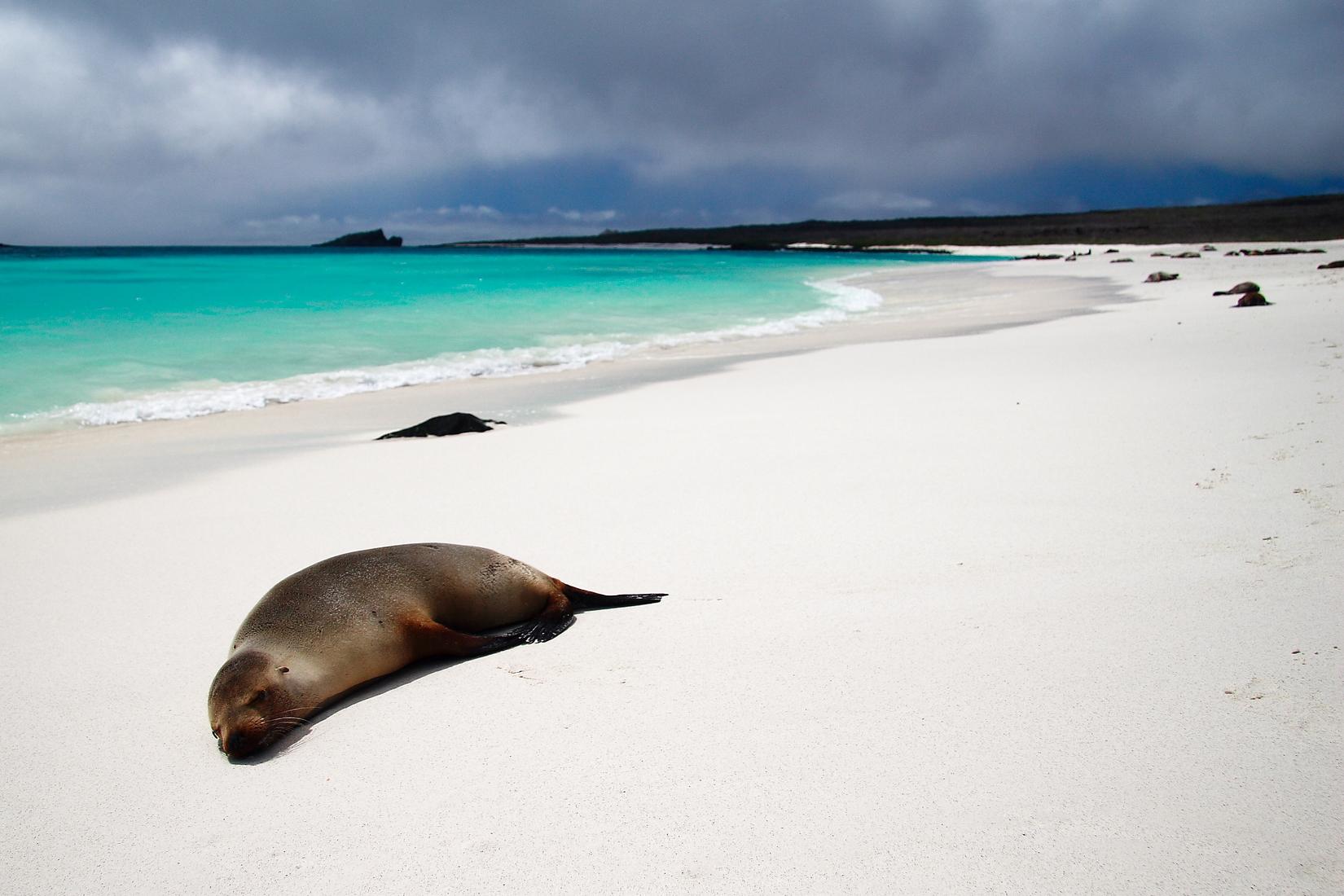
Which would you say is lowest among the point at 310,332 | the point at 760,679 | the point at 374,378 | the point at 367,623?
the point at 760,679

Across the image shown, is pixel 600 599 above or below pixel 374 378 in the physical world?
below

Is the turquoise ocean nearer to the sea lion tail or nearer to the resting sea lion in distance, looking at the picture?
the resting sea lion in distance

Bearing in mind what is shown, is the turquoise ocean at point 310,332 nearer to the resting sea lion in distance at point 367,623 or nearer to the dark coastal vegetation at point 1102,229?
the resting sea lion in distance at point 367,623

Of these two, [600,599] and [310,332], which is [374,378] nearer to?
[310,332]

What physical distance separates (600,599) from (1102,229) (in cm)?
8804

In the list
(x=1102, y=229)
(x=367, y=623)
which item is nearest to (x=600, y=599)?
(x=367, y=623)

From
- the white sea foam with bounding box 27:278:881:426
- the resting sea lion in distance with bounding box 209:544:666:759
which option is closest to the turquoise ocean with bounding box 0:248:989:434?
the white sea foam with bounding box 27:278:881:426

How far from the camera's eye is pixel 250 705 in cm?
226

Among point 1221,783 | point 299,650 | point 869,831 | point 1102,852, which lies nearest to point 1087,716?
point 1221,783

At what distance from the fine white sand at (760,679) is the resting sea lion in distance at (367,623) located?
0.29 ft

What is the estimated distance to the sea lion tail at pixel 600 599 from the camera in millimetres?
3049

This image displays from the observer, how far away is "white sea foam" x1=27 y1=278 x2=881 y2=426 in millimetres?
8281

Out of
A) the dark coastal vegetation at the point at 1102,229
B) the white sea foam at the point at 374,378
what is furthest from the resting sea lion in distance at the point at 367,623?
the dark coastal vegetation at the point at 1102,229

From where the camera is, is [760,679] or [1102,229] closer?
[760,679]
